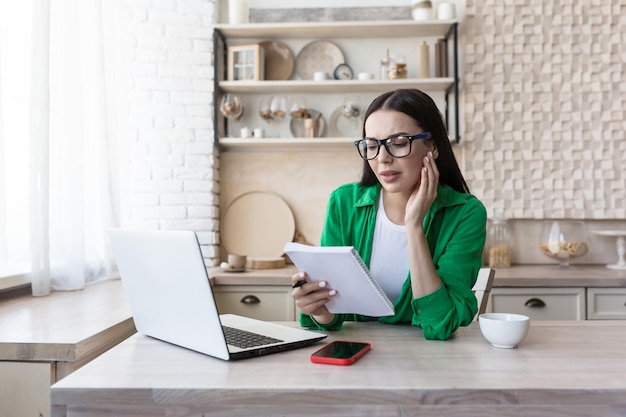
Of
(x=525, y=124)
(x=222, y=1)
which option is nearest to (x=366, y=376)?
(x=525, y=124)

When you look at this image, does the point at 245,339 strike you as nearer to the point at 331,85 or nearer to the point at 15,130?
the point at 15,130

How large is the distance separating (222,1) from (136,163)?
3.82 feet

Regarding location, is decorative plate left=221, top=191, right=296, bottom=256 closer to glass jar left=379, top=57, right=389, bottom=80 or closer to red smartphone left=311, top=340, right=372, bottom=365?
glass jar left=379, top=57, right=389, bottom=80

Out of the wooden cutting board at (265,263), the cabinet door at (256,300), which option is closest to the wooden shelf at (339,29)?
the wooden cutting board at (265,263)

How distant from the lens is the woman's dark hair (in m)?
1.50

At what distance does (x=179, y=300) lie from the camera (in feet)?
3.56

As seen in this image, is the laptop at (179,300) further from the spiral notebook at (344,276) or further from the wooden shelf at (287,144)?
the wooden shelf at (287,144)

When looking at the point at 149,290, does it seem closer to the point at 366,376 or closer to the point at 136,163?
the point at 366,376

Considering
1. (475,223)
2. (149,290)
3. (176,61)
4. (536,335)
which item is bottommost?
(536,335)

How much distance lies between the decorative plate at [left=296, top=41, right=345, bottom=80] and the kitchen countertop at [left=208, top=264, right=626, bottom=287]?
1.26 meters

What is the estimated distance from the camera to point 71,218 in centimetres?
233

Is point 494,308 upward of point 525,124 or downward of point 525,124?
downward

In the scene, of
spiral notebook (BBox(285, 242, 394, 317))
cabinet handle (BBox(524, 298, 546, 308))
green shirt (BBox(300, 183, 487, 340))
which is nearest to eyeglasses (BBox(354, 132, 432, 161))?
green shirt (BBox(300, 183, 487, 340))

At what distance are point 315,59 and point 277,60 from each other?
235 millimetres
